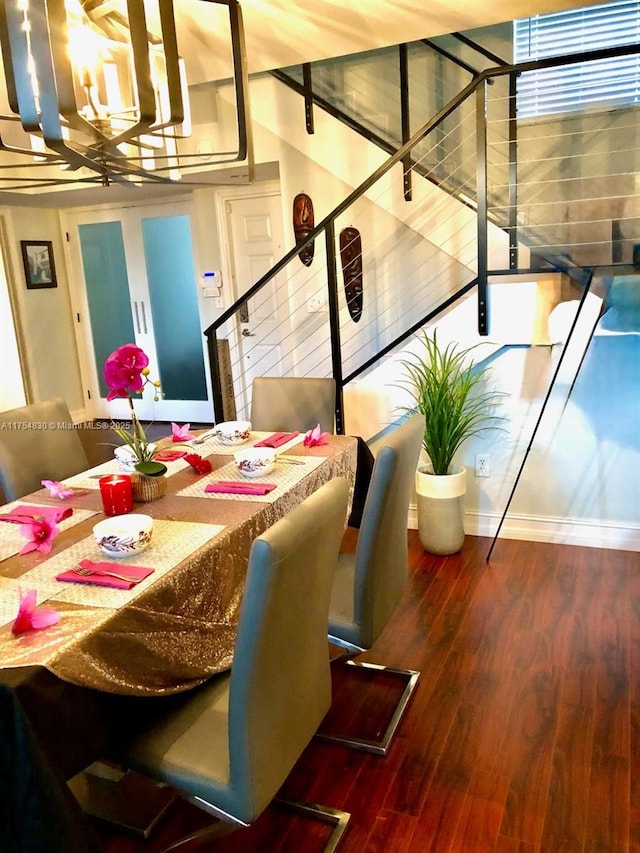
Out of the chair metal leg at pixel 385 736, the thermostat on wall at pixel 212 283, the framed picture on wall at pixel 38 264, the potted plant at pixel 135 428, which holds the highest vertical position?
the framed picture on wall at pixel 38 264

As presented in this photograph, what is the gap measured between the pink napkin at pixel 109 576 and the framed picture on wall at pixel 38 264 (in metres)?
5.15

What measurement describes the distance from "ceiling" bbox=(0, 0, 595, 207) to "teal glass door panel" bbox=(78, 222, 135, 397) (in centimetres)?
287

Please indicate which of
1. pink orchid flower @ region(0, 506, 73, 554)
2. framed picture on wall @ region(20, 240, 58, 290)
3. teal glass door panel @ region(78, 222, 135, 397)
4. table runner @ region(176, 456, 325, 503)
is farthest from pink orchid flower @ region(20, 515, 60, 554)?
framed picture on wall @ region(20, 240, 58, 290)

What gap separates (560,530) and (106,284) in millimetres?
4768

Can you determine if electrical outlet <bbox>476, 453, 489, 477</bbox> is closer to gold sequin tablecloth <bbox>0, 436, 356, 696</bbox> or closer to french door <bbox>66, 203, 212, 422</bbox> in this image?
gold sequin tablecloth <bbox>0, 436, 356, 696</bbox>

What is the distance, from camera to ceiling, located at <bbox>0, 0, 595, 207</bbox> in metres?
2.85

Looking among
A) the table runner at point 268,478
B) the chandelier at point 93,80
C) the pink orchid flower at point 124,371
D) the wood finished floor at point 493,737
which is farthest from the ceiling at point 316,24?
the wood finished floor at point 493,737

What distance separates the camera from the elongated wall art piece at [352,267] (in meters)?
4.34

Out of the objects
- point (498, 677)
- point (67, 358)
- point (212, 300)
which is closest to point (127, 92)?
point (498, 677)

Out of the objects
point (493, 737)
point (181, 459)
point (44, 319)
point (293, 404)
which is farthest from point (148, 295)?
point (493, 737)

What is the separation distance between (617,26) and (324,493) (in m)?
3.75

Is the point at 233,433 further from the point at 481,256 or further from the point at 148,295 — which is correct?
the point at 148,295

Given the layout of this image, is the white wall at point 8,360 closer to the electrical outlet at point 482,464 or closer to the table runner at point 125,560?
the electrical outlet at point 482,464

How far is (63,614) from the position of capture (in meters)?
1.42
